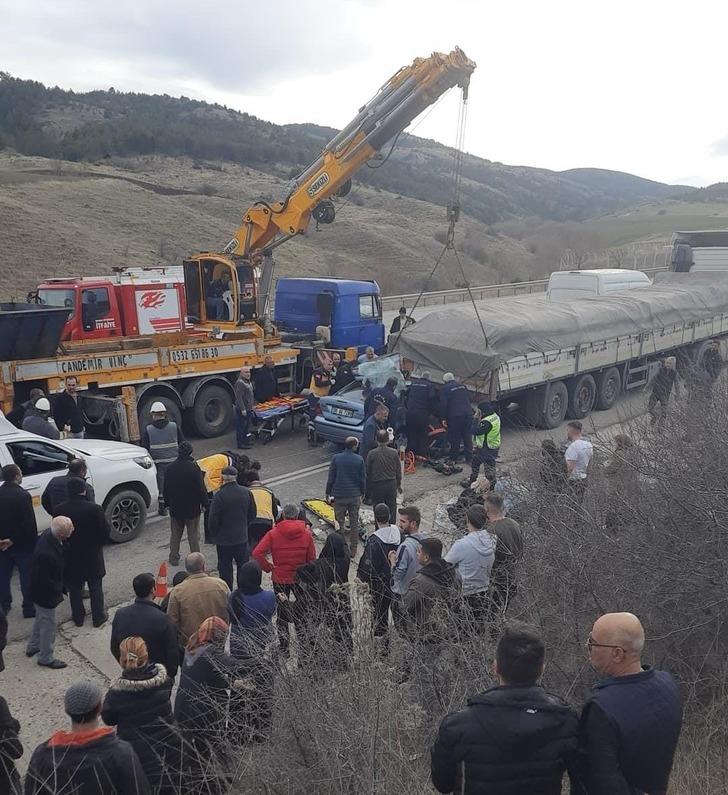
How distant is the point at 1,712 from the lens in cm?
394

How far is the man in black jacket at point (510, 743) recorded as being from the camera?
9.35ft

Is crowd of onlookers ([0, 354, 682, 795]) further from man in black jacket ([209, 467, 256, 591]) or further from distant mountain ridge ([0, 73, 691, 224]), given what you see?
distant mountain ridge ([0, 73, 691, 224])

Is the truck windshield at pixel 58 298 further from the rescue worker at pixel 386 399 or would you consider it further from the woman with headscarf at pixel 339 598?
the woman with headscarf at pixel 339 598

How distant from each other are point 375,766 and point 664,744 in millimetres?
1320

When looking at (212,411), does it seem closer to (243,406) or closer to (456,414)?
(243,406)

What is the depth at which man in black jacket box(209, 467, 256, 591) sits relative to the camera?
7.08m

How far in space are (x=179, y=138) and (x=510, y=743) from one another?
7096 centimetres

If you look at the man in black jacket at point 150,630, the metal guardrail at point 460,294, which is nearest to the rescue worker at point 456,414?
the man in black jacket at point 150,630

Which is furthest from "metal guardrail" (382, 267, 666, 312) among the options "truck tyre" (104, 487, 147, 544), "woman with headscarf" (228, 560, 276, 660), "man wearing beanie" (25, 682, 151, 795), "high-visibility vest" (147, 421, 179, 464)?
"man wearing beanie" (25, 682, 151, 795)

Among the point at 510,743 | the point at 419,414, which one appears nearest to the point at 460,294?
the point at 419,414

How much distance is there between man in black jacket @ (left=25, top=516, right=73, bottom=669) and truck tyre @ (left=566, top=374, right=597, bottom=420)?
1079 centimetres

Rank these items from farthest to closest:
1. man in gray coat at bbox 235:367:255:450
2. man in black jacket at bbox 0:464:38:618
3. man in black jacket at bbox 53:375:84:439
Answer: man in gray coat at bbox 235:367:255:450 → man in black jacket at bbox 53:375:84:439 → man in black jacket at bbox 0:464:38:618

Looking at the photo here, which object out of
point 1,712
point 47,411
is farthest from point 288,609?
point 47,411

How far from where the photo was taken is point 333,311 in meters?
15.4
